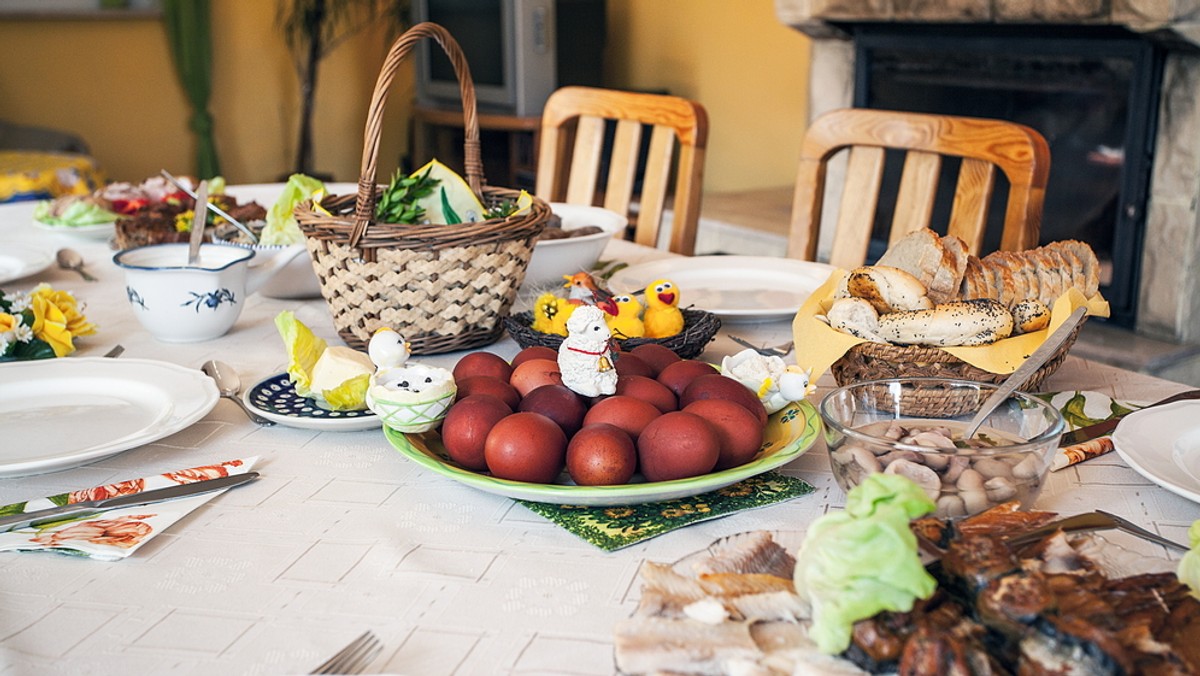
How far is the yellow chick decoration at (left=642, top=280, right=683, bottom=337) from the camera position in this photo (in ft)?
3.56

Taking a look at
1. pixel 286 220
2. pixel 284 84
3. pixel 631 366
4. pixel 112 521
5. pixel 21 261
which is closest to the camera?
pixel 112 521

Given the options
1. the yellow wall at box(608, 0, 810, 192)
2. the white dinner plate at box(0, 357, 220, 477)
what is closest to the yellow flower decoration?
the white dinner plate at box(0, 357, 220, 477)

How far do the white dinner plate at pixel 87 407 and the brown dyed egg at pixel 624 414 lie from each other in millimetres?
355

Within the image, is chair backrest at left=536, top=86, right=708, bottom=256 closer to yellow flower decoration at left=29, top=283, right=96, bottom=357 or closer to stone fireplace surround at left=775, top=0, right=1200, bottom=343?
yellow flower decoration at left=29, top=283, right=96, bottom=357

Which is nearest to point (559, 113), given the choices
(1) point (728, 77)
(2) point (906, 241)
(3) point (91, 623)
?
(2) point (906, 241)

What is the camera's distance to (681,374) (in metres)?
0.87

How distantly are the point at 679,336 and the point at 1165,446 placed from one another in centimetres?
42

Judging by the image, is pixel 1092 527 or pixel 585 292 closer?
pixel 1092 527

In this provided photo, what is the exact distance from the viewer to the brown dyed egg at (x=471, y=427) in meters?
0.79

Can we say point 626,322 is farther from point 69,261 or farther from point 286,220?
point 69,261

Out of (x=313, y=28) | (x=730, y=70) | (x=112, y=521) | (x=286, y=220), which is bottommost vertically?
(x=112, y=521)

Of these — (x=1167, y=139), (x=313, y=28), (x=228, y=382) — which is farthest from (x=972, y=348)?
(x=313, y=28)

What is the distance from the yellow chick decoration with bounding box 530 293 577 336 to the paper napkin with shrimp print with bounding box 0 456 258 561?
35 cm

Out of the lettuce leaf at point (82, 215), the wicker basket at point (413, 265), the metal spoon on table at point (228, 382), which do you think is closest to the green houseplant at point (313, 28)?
the lettuce leaf at point (82, 215)
